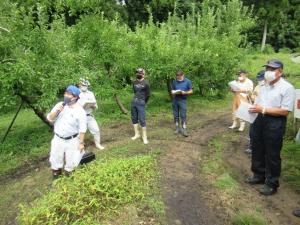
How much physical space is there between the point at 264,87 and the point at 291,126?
5.22 m

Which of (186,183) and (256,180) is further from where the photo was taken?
(256,180)

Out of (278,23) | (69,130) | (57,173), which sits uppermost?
(69,130)

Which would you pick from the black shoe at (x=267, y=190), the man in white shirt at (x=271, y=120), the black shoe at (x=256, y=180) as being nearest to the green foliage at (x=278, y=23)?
the black shoe at (x=256, y=180)

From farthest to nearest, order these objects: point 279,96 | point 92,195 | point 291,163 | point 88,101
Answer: point 88,101, point 291,163, point 279,96, point 92,195

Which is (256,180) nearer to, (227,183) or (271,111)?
(227,183)

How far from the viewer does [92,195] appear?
6461mm

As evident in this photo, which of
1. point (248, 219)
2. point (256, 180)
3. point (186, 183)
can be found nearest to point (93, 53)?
point (186, 183)

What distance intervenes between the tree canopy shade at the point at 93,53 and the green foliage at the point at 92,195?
4109 millimetres

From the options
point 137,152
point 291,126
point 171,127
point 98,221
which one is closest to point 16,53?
point 137,152

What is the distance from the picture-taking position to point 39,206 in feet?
20.7

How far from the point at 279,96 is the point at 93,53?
24.8 ft

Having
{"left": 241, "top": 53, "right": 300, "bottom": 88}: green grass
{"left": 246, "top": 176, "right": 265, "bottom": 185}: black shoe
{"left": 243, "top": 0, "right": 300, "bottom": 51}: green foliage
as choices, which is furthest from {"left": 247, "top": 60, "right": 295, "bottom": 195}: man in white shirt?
{"left": 243, "top": 0, "right": 300, "bottom": 51}: green foliage

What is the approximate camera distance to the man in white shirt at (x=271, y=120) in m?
7.08

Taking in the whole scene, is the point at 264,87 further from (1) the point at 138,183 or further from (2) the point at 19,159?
(2) the point at 19,159
